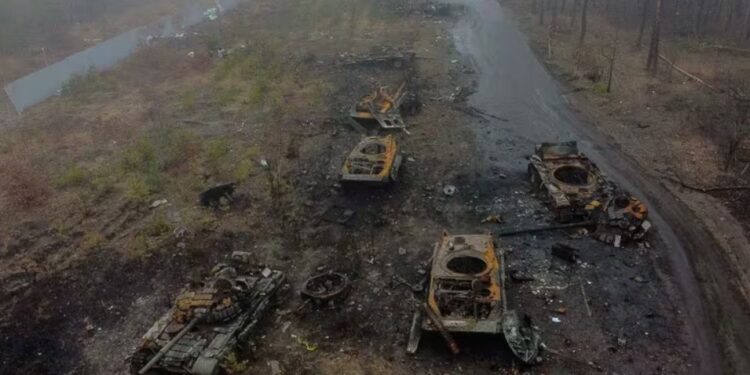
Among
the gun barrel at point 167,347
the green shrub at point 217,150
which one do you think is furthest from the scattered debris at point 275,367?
the green shrub at point 217,150

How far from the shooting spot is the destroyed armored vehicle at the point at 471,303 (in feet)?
29.3

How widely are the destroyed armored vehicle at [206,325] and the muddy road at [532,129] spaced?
7209mm

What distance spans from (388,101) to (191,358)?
11111 millimetres

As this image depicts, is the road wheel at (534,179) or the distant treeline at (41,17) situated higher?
the distant treeline at (41,17)

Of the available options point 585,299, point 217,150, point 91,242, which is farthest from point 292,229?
point 585,299

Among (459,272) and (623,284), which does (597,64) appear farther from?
(459,272)

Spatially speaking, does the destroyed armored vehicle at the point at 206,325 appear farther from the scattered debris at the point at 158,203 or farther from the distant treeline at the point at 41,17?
the distant treeline at the point at 41,17

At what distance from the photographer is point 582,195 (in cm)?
1277

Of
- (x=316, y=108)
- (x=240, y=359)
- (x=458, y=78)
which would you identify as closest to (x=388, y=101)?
(x=316, y=108)

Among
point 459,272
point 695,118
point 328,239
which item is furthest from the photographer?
point 695,118

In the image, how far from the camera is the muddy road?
1038 cm

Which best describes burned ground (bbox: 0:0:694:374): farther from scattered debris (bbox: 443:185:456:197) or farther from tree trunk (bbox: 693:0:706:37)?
tree trunk (bbox: 693:0:706:37)

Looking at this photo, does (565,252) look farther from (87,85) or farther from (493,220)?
(87,85)

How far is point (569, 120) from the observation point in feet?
58.6
